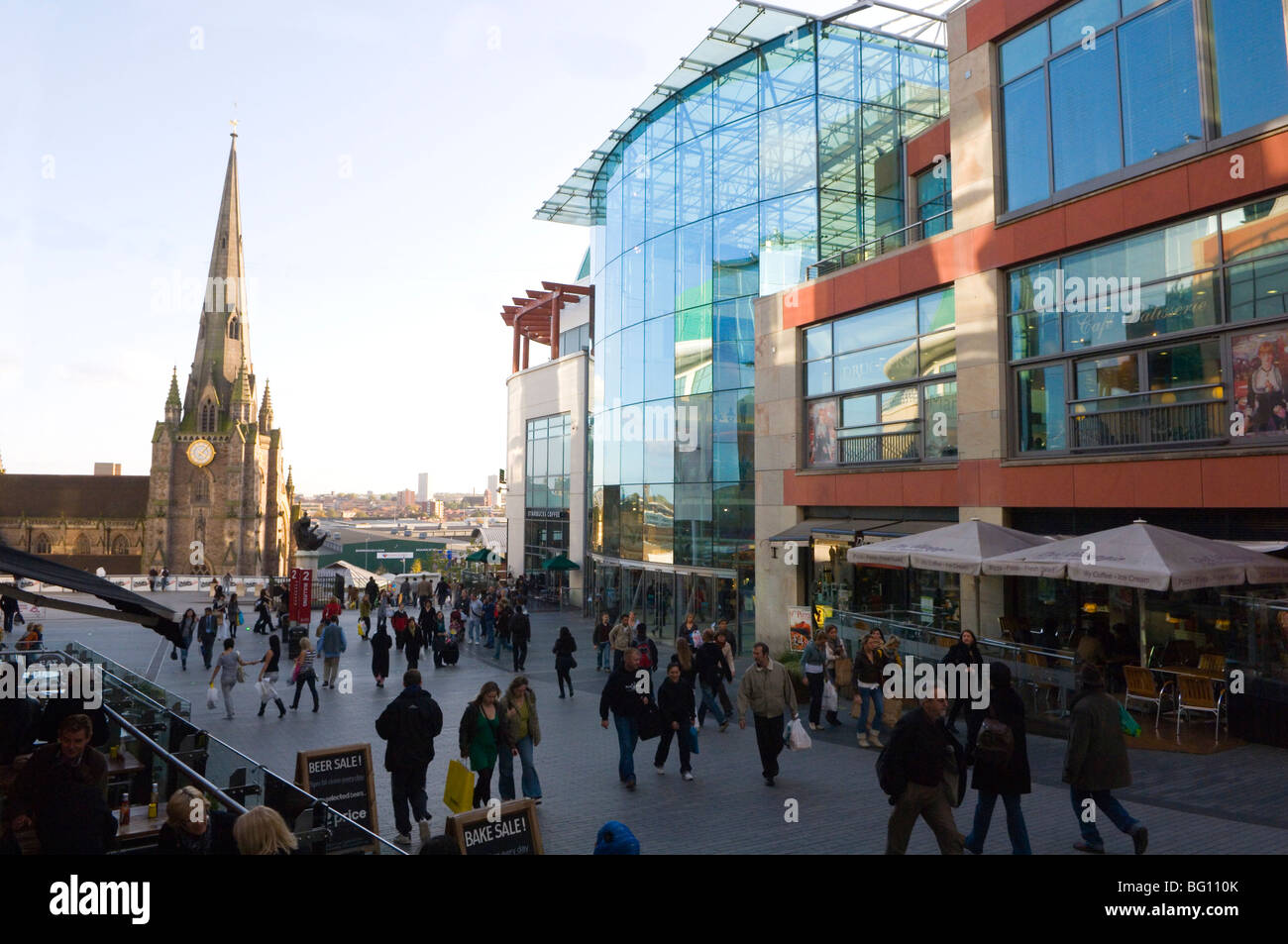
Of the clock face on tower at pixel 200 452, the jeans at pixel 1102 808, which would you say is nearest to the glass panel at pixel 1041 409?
the jeans at pixel 1102 808

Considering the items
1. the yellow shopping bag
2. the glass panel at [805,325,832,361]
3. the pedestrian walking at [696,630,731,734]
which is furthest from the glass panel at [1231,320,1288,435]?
the yellow shopping bag

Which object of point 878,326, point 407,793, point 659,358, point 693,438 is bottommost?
point 407,793

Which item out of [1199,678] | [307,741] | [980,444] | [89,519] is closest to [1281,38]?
[980,444]

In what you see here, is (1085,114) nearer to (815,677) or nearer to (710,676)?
(815,677)

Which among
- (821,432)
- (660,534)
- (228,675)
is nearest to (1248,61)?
(821,432)

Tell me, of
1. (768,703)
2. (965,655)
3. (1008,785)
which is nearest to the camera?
(1008,785)

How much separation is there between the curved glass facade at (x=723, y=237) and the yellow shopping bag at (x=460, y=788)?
1736 cm

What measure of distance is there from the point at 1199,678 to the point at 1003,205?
9674 millimetres

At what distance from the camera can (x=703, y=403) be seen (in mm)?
26250

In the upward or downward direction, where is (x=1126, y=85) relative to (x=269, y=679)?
upward

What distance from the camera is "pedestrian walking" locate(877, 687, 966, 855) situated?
6.53 meters

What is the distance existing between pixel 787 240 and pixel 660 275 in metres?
5.31

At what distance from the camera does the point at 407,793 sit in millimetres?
8266

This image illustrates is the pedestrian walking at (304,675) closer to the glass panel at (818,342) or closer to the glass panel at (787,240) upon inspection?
the glass panel at (818,342)
